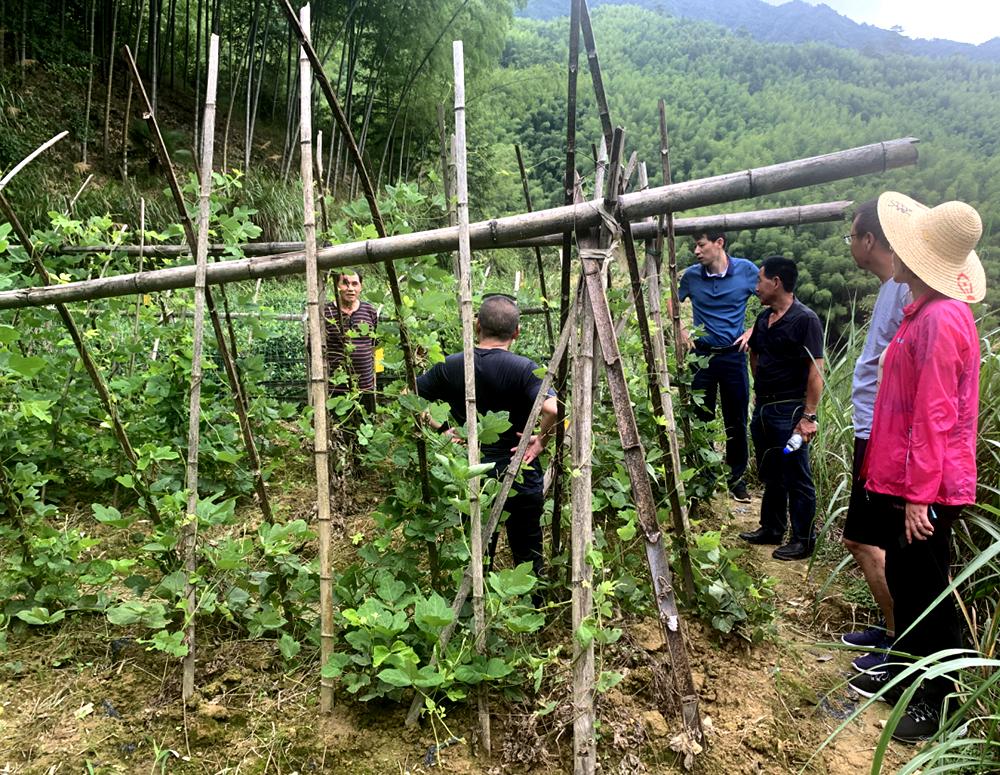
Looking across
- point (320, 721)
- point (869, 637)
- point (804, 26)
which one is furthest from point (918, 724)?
point (804, 26)

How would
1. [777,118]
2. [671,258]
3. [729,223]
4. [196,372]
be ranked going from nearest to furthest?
[196,372] → [729,223] → [671,258] → [777,118]

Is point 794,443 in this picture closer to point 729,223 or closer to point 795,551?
point 795,551

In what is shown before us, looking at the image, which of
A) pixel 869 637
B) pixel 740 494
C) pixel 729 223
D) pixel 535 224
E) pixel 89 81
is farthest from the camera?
pixel 89 81

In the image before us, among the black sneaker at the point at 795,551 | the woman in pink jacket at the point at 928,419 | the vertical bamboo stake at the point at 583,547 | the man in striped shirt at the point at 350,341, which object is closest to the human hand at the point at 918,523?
the woman in pink jacket at the point at 928,419

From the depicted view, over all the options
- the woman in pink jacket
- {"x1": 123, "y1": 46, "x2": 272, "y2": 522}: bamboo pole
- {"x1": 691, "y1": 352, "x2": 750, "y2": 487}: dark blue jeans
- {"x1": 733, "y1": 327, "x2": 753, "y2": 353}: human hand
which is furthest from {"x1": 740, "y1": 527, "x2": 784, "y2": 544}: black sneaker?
{"x1": 123, "y1": 46, "x2": 272, "y2": 522}: bamboo pole

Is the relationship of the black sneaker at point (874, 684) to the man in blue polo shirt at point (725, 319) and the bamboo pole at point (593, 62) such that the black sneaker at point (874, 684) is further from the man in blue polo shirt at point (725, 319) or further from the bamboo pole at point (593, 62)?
the bamboo pole at point (593, 62)

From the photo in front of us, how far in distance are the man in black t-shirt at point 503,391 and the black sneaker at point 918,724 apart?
1289mm

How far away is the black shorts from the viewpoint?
7.16 ft

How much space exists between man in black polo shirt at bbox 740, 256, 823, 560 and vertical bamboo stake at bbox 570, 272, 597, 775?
183 centimetres

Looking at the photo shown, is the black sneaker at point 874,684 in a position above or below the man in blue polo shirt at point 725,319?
below

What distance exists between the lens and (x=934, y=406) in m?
1.78

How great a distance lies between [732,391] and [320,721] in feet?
9.64

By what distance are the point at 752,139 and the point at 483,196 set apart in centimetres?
695

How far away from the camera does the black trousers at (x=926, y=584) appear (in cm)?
189
